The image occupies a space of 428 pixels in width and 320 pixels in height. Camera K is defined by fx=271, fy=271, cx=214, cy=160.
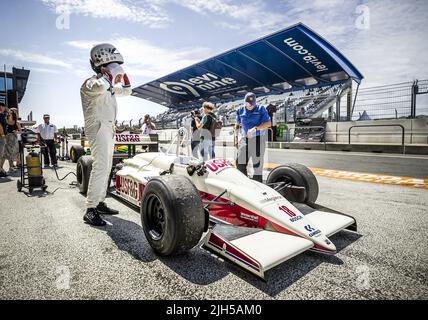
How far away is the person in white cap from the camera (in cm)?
307

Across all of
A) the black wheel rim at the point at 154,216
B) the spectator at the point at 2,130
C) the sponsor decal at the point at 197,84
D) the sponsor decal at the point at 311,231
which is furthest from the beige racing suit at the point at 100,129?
the sponsor decal at the point at 197,84

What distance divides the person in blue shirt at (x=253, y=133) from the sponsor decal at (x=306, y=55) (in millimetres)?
17915

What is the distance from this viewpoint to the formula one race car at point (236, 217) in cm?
194

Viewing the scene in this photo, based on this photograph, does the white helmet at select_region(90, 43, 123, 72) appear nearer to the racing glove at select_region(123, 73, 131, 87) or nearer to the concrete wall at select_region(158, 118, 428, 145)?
the racing glove at select_region(123, 73, 131, 87)

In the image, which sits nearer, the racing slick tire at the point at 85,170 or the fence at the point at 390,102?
the racing slick tire at the point at 85,170

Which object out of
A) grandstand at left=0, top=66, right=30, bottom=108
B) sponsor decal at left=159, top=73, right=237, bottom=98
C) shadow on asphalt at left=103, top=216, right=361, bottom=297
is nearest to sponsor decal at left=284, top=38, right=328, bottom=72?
sponsor decal at left=159, top=73, right=237, bottom=98

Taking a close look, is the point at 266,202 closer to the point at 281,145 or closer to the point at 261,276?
the point at 261,276

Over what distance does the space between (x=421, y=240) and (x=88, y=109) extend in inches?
144

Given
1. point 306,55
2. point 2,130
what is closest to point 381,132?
point 306,55

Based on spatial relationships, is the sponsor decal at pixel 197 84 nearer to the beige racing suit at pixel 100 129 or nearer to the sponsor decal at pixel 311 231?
the beige racing suit at pixel 100 129

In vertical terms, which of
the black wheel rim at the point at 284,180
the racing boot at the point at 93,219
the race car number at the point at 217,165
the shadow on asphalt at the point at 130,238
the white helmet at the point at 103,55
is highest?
the white helmet at the point at 103,55

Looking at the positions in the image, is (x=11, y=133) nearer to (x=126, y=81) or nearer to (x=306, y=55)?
(x=126, y=81)

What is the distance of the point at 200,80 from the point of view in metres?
30.8

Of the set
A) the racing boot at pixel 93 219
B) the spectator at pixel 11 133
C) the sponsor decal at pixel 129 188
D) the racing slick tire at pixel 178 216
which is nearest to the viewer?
the racing slick tire at pixel 178 216
